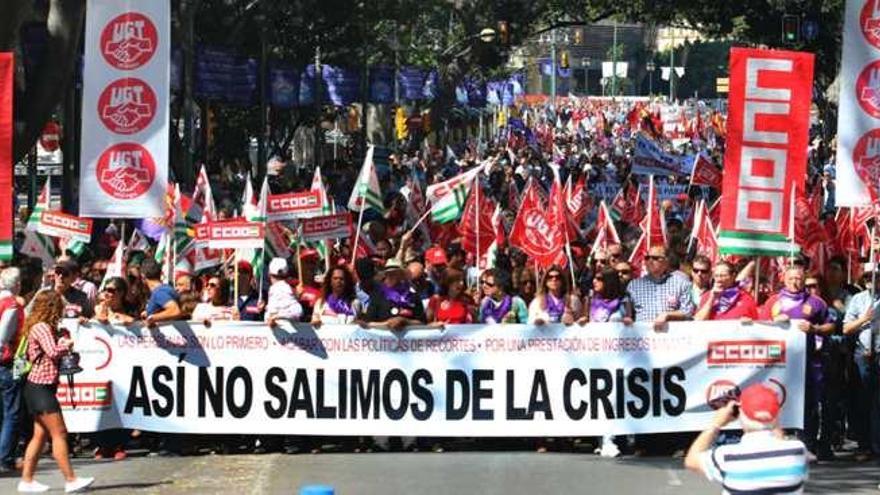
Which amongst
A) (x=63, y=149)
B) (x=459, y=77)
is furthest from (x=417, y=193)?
(x=459, y=77)

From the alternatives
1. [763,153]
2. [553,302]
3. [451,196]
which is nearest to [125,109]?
[553,302]

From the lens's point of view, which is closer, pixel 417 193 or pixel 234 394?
pixel 234 394

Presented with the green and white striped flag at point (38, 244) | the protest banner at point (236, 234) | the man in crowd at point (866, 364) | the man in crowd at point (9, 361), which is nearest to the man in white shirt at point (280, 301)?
the protest banner at point (236, 234)

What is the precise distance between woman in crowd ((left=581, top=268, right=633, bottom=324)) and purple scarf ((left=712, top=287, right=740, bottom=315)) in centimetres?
66

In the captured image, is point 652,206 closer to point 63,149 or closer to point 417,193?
point 417,193

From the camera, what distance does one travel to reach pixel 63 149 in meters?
32.6

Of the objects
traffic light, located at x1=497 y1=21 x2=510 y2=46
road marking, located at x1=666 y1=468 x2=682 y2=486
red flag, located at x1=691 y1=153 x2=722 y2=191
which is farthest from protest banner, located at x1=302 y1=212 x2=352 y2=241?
traffic light, located at x1=497 y1=21 x2=510 y2=46

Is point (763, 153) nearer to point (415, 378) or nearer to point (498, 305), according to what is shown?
point (498, 305)

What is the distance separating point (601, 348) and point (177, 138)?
23.2 meters

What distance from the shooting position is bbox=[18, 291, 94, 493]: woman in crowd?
1332cm

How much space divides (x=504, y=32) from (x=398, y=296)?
151ft

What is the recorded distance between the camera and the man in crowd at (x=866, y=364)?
48.9 ft

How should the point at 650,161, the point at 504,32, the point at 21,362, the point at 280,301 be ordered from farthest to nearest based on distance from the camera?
the point at 504,32 < the point at 650,161 < the point at 280,301 < the point at 21,362

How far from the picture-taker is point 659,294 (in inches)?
607
